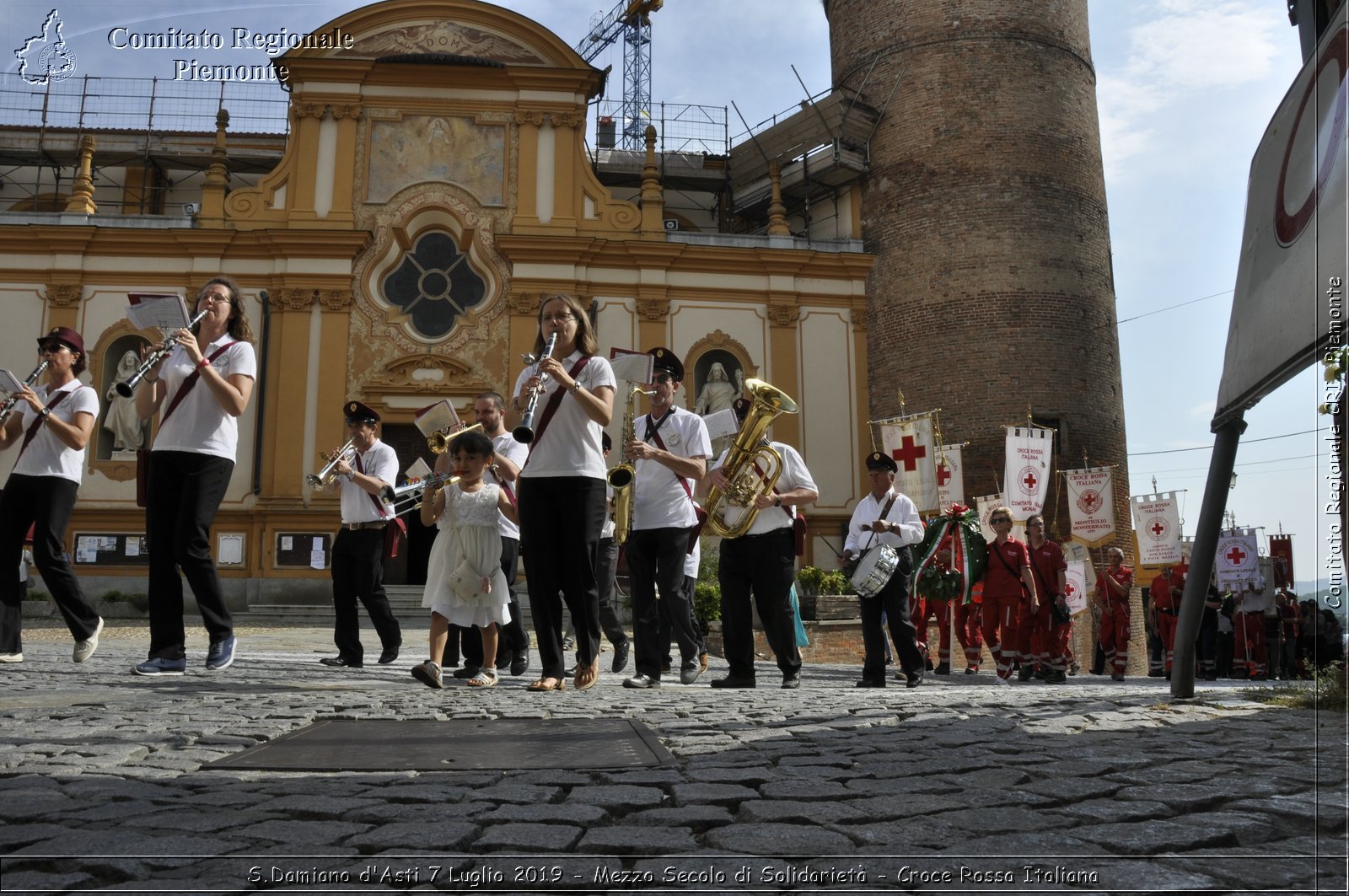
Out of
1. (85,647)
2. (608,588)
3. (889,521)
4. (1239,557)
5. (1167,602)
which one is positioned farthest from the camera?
(1167,602)

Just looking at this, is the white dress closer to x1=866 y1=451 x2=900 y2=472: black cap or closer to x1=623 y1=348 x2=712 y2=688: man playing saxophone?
x1=623 y1=348 x2=712 y2=688: man playing saxophone

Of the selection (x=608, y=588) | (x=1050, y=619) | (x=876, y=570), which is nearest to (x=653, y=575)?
(x=876, y=570)

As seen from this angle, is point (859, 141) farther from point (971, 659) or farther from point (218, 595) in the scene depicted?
point (218, 595)

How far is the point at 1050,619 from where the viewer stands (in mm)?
12695

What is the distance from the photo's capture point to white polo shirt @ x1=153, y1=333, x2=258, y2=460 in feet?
21.3

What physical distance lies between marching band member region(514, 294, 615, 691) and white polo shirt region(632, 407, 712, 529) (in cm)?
107

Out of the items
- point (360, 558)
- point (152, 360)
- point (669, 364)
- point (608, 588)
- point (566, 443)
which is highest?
point (669, 364)

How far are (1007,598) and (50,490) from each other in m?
9.45

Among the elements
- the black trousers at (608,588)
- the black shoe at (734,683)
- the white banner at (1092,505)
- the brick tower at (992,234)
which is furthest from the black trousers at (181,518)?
the brick tower at (992,234)

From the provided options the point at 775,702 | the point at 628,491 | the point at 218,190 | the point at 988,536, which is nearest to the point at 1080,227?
the point at 988,536

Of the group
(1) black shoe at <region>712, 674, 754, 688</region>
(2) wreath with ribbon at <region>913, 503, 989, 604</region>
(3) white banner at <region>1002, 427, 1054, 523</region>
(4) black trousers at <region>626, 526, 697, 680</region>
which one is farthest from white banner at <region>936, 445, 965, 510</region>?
(4) black trousers at <region>626, 526, 697, 680</region>

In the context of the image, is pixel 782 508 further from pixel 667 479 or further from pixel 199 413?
pixel 199 413

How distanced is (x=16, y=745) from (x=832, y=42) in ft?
96.0

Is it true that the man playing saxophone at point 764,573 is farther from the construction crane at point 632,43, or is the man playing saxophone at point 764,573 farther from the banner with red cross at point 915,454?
the construction crane at point 632,43
